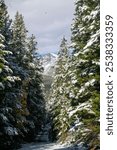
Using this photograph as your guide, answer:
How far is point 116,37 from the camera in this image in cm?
1276

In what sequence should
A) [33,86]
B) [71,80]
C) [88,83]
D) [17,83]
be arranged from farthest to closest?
[33,86] < [17,83] < [71,80] < [88,83]

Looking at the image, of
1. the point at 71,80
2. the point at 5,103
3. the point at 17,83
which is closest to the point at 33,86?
the point at 17,83

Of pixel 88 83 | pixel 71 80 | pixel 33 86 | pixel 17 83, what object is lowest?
pixel 88 83

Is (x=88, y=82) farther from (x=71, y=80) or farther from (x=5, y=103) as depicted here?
(x=5, y=103)

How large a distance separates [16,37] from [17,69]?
9582 mm

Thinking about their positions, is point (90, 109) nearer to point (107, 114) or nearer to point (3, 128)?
point (107, 114)

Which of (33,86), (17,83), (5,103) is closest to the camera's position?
(5,103)

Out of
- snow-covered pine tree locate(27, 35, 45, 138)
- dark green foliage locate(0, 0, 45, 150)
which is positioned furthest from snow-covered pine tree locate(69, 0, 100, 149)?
snow-covered pine tree locate(27, 35, 45, 138)

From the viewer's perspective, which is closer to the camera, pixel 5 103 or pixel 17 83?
pixel 5 103

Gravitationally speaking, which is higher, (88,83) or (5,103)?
(5,103)

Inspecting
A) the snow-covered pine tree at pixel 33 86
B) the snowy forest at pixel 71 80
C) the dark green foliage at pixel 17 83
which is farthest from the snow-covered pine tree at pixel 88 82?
the snow-covered pine tree at pixel 33 86

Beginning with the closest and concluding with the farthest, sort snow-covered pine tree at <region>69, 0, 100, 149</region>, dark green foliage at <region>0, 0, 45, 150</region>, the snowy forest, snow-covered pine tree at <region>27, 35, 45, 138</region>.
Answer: snow-covered pine tree at <region>69, 0, 100, 149</region>, the snowy forest, dark green foliage at <region>0, 0, 45, 150</region>, snow-covered pine tree at <region>27, 35, 45, 138</region>

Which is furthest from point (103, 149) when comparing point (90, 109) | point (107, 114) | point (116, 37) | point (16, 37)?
point (16, 37)

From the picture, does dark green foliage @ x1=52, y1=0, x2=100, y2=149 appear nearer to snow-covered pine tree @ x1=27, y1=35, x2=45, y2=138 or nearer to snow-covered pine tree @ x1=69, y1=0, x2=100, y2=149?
snow-covered pine tree @ x1=69, y1=0, x2=100, y2=149
